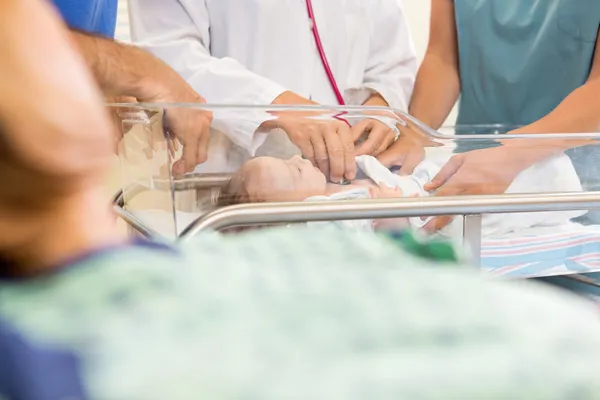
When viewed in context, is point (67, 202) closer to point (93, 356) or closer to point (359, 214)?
point (93, 356)

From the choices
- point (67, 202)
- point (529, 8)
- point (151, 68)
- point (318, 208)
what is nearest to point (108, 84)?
point (151, 68)

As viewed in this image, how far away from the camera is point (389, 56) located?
972mm

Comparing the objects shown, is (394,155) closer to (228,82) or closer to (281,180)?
(281,180)

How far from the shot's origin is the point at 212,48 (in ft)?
2.85

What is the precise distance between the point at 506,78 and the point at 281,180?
46 centimetres

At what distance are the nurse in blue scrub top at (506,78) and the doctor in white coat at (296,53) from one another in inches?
2.2

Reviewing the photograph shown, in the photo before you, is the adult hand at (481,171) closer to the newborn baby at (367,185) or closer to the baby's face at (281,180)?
the newborn baby at (367,185)

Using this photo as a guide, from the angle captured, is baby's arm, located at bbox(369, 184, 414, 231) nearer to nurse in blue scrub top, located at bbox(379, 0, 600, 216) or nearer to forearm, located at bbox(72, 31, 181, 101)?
nurse in blue scrub top, located at bbox(379, 0, 600, 216)

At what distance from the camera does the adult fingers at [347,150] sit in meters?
0.65

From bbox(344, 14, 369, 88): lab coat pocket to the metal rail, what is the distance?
0.41 metres

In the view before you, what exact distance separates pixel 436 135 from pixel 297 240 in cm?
52

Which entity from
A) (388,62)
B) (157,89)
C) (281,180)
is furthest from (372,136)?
(388,62)

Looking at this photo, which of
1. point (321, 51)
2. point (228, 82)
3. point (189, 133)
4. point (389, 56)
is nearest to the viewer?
point (189, 133)

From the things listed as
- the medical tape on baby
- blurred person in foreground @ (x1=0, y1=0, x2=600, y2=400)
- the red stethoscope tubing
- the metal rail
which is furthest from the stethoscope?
blurred person in foreground @ (x1=0, y1=0, x2=600, y2=400)
